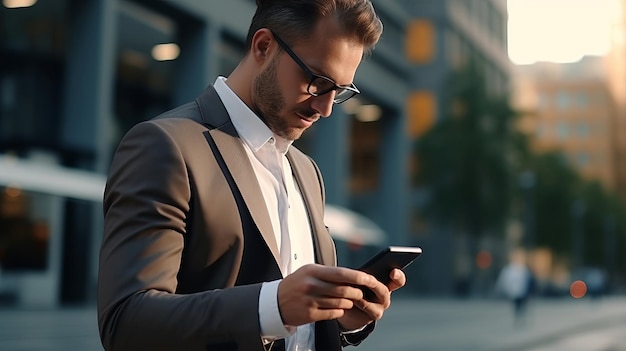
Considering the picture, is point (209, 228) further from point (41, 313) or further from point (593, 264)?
point (593, 264)

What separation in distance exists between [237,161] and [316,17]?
351mm

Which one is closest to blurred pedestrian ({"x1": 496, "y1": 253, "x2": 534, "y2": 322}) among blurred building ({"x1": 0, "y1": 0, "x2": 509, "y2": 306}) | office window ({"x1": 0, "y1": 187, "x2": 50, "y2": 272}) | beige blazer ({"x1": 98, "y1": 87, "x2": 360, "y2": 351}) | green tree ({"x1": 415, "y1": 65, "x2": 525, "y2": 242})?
blurred building ({"x1": 0, "y1": 0, "x2": 509, "y2": 306})

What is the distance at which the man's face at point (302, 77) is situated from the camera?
6.72ft

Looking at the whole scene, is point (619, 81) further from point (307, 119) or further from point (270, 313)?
point (270, 313)

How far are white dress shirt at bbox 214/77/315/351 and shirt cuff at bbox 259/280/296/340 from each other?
0.25 metres

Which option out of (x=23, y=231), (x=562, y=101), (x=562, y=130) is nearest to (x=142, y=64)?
(x=23, y=231)

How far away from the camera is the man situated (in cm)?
176

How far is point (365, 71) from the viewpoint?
137 ft

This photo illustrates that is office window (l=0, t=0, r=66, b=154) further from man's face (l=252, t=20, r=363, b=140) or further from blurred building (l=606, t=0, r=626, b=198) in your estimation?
blurred building (l=606, t=0, r=626, b=198)

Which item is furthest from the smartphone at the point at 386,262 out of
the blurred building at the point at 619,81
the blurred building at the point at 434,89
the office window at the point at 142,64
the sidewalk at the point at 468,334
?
the blurred building at the point at 619,81

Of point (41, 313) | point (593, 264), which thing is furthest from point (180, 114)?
point (593, 264)

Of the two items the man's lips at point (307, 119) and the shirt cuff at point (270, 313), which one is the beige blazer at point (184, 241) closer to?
the shirt cuff at point (270, 313)

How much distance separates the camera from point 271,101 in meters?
2.11

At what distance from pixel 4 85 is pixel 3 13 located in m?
2.13
